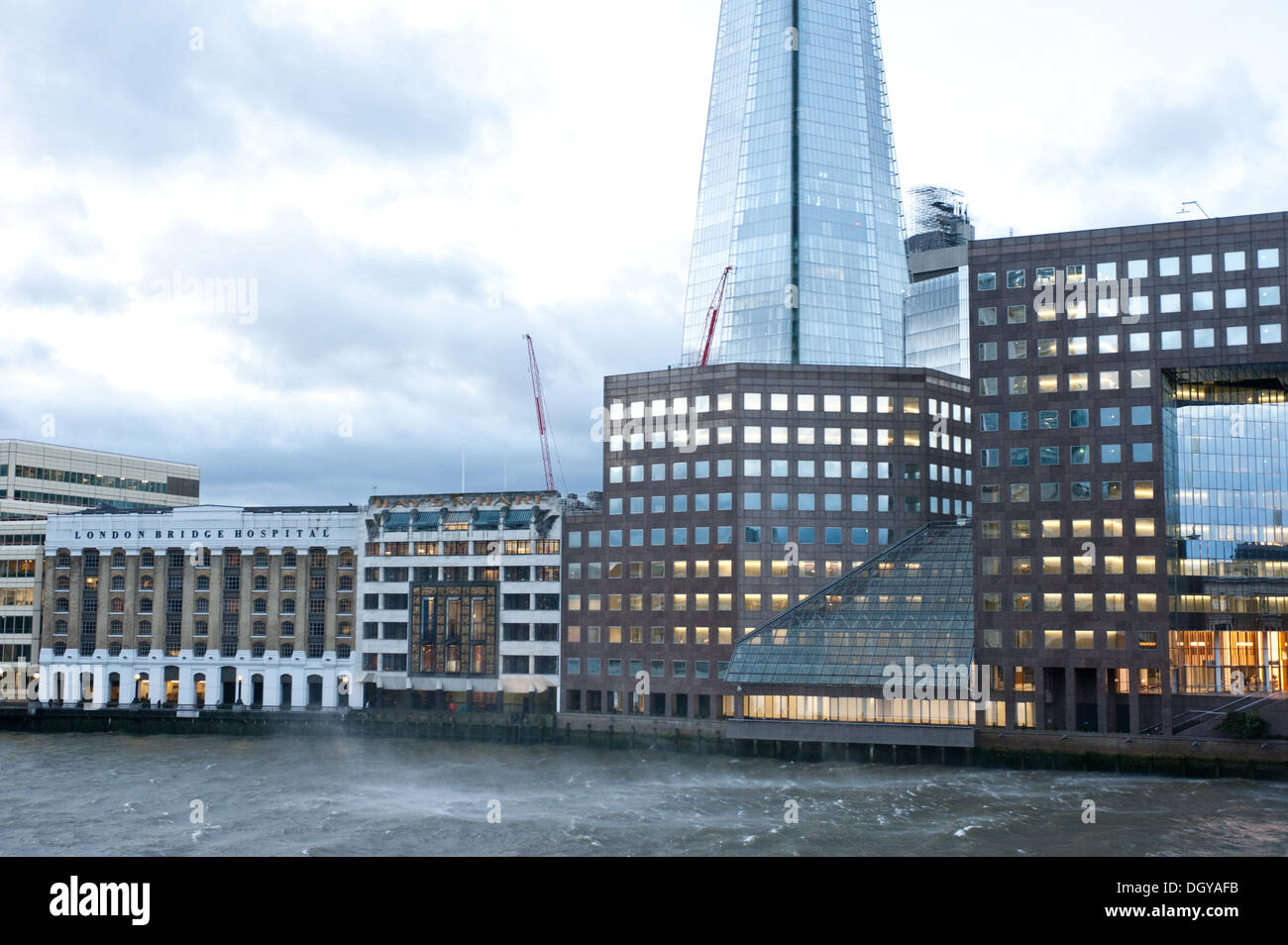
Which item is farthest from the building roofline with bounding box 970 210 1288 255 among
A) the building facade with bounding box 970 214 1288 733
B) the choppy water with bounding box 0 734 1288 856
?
the choppy water with bounding box 0 734 1288 856

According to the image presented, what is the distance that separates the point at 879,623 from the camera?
128 meters

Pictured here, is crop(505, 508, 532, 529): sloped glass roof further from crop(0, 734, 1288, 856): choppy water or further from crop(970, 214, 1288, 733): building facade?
crop(970, 214, 1288, 733): building facade

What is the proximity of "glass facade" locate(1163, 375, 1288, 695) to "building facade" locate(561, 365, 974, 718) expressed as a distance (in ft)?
105

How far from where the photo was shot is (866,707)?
408ft

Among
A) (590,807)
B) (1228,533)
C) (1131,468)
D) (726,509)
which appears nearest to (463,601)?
(726,509)

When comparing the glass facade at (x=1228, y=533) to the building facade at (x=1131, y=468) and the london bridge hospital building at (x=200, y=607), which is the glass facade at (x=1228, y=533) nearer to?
the building facade at (x=1131, y=468)

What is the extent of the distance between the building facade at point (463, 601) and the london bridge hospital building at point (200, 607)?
4.89 metres

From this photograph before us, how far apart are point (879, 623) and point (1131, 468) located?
1168 inches

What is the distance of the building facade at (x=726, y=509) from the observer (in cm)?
14138

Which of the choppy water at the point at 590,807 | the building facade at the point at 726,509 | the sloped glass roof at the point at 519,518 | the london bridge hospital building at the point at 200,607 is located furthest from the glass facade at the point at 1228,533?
the london bridge hospital building at the point at 200,607

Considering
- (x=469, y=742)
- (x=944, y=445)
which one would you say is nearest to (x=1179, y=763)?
(x=944, y=445)
